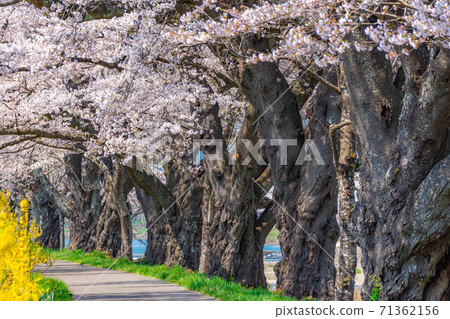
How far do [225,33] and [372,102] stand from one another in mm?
2285

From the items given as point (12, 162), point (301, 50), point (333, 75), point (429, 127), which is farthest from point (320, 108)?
point (12, 162)

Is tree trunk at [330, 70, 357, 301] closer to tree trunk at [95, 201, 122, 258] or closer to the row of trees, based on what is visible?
the row of trees

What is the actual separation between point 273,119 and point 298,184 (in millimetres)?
1452

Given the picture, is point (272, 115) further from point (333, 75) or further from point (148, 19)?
point (148, 19)

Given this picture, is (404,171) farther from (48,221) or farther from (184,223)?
(48,221)

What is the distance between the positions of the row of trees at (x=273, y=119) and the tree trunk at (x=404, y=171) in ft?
0.05

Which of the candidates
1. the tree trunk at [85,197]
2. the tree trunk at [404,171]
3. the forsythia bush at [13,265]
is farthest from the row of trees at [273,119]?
the tree trunk at [85,197]

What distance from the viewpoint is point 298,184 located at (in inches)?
410

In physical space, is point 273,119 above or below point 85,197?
above

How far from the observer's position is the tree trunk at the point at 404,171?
19.4 feet

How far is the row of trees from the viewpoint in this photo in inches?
241

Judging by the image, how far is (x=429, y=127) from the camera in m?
6.05

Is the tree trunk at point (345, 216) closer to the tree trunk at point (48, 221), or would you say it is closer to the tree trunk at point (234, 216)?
the tree trunk at point (234, 216)

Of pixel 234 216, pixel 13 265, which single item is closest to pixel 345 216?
pixel 13 265
